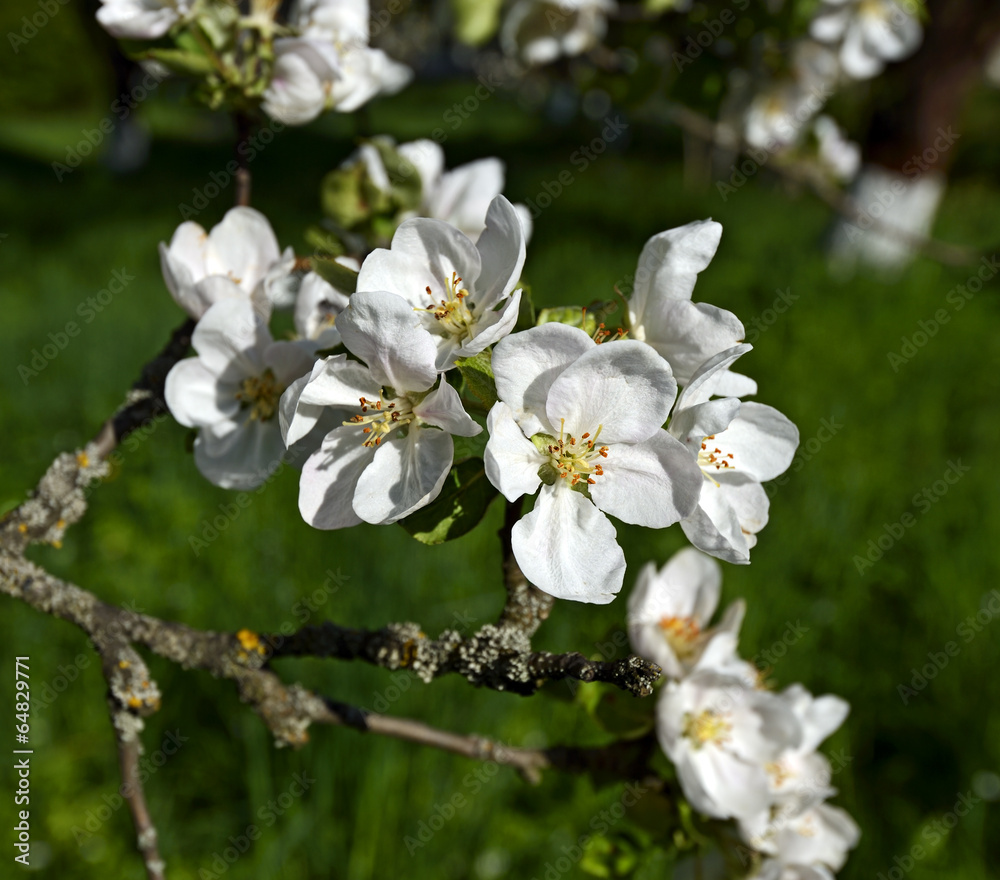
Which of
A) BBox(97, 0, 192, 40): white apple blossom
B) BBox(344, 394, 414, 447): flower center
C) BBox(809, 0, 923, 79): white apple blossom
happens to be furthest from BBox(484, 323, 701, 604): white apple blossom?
BBox(809, 0, 923, 79): white apple blossom

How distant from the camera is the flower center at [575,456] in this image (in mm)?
724

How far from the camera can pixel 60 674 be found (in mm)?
2359

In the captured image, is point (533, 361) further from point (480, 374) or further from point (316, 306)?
point (316, 306)

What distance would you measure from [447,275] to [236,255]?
36 cm

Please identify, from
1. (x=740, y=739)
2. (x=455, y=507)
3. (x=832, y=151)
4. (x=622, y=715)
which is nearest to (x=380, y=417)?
(x=455, y=507)

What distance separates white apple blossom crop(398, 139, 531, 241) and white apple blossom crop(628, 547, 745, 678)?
57 cm

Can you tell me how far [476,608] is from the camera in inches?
99.3

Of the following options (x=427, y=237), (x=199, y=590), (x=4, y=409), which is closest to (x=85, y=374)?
(x=4, y=409)

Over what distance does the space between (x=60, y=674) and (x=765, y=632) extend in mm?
2014

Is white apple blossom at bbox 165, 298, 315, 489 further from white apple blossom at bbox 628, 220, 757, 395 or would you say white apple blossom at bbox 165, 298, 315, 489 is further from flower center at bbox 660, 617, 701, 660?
flower center at bbox 660, 617, 701, 660

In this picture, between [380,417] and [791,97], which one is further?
[791,97]

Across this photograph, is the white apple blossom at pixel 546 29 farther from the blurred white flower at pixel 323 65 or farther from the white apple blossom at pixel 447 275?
the white apple blossom at pixel 447 275

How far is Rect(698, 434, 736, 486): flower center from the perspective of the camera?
32.3 inches

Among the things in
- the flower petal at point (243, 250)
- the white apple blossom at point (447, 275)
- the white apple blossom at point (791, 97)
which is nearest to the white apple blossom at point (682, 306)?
the white apple blossom at point (447, 275)
